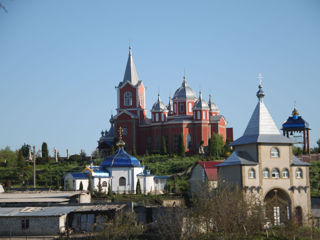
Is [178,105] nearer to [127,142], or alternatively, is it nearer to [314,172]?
[127,142]

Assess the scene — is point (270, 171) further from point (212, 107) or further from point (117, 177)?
point (212, 107)

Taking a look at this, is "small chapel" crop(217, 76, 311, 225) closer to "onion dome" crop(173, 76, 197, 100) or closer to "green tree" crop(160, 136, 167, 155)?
"green tree" crop(160, 136, 167, 155)

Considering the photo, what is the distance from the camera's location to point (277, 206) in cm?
3072

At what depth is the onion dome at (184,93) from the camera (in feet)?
203

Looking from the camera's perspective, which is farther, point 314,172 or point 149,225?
point 314,172

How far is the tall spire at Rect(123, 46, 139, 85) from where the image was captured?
63.7 metres

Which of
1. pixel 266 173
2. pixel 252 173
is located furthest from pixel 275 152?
pixel 252 173

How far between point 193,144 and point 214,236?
3347 centimetres

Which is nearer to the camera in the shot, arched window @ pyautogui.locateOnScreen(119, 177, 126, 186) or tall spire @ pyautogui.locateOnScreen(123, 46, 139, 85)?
arched window @ pyautogui.locateOnScreen(119, 177, 126, 186)

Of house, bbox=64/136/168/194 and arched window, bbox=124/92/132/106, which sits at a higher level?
arched window, bbox=124/92/132/106

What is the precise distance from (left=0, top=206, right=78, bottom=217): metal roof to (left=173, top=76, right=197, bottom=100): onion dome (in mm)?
32265

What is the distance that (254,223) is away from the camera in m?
27.8


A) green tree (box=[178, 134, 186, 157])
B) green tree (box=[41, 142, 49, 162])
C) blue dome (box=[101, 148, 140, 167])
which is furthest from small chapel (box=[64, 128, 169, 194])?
green tree (box=[41, 142, 49, 162])

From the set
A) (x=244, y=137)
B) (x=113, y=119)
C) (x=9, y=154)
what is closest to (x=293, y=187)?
(x=244, y=137)
